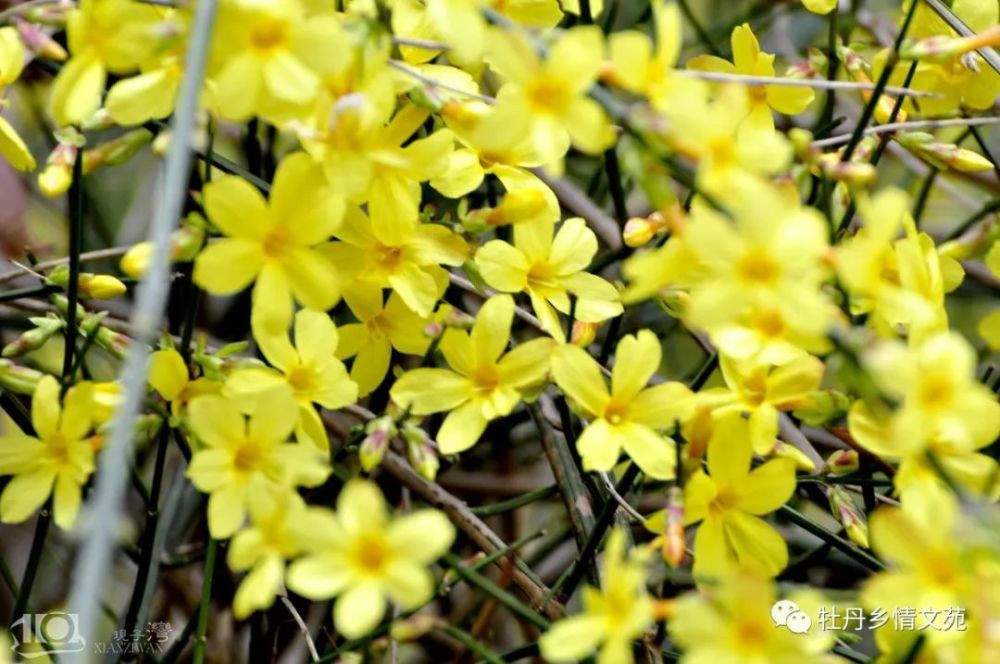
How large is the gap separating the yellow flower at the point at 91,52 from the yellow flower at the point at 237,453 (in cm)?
17

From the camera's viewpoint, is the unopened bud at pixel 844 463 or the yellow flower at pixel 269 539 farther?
the unopened bud at pixel 844 463

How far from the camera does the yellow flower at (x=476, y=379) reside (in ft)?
2.39

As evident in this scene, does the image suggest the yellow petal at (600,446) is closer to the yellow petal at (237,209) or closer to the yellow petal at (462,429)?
the yellow petal at (462,429)

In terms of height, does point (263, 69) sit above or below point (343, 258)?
above

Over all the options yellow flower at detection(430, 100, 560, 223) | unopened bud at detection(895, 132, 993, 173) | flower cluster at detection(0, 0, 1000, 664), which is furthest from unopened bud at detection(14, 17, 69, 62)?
unopened bud at detection(895, 132, 993, 173)

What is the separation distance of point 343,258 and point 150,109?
5.8 inches

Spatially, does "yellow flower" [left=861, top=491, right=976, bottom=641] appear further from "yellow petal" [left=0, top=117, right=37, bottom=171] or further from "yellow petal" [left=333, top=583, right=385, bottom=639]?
"yellow petal" [left=0, top=117, right=37, bottom=171]

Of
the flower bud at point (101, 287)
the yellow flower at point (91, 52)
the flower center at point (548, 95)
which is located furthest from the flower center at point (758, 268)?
the flower bud at point (101, 287)

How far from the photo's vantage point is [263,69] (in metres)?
0.61

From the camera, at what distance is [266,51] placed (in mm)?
613

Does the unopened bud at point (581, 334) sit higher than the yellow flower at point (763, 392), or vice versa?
the yellow flower at point (763, 392)

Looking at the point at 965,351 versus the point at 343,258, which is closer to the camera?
the point at 965,351

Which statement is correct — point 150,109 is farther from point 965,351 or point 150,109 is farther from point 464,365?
point 965,351

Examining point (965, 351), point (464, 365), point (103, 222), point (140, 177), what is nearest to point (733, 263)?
point (965, 351)
